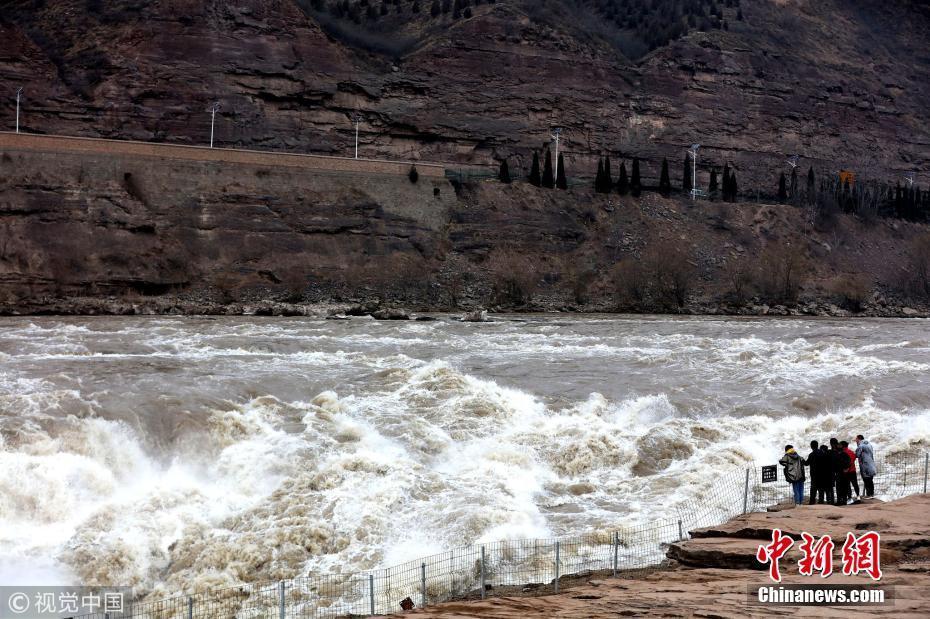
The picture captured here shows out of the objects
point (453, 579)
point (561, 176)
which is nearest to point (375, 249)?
point (561, 176)

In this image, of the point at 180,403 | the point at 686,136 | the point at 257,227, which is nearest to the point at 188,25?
the point at 257,227

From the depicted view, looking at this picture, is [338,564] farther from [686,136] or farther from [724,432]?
[686,136]

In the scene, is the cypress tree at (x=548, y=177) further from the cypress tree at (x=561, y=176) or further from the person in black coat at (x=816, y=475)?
the person in black coat at (x=816, y=475)

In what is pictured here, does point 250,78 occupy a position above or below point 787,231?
above

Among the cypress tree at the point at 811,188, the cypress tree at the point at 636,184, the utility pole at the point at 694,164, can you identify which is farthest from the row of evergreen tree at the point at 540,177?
the cypress tree at the point at 811,188

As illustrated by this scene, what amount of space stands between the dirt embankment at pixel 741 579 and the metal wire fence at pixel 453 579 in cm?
85

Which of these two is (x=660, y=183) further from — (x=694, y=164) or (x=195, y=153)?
(x=195, y=153)

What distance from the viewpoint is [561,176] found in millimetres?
83750

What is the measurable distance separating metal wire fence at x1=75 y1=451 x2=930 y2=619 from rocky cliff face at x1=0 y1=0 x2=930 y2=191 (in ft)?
226

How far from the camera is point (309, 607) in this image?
14664 mm

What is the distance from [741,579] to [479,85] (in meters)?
83.0

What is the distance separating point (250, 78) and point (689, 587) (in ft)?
256

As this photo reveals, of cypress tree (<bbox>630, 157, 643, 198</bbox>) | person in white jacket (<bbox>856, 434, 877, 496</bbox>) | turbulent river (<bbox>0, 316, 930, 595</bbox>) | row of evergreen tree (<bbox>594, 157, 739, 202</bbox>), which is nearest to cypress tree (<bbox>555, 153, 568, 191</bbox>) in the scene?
row of evergreen tree (<bbox>594, 157, 739, 202</bbox>)

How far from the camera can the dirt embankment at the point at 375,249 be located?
2283 inches
